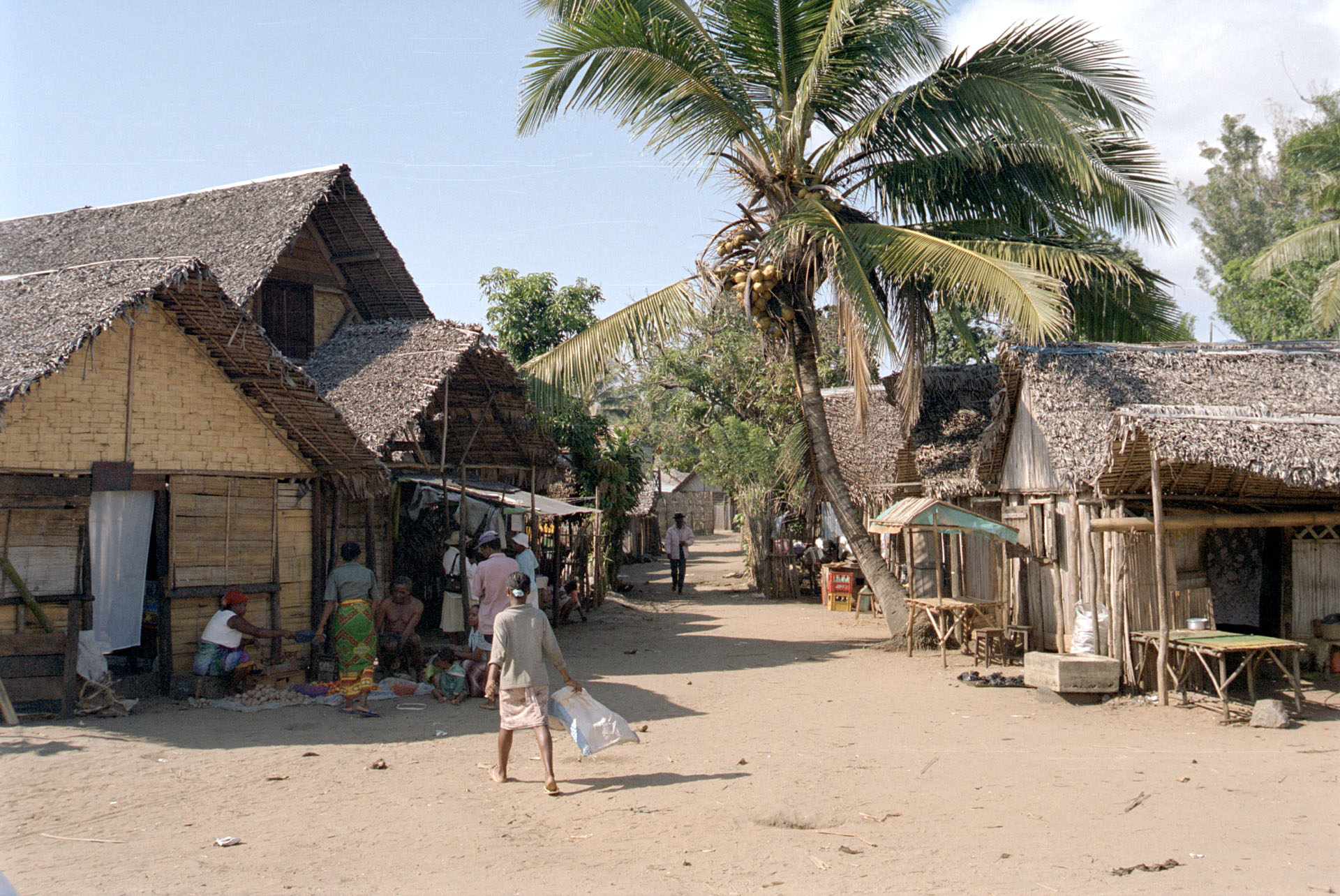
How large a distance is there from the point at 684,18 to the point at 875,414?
7951 mm

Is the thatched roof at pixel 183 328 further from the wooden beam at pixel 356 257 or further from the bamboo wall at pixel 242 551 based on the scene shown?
the wooden beam at pixel 356 257

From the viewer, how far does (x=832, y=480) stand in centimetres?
1292

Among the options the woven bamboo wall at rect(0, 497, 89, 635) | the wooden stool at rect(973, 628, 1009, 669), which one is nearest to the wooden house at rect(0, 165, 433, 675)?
the woven bamboo wall at rect(0, 497, 89, 635)

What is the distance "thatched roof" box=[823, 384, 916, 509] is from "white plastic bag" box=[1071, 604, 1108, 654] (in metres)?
5.34

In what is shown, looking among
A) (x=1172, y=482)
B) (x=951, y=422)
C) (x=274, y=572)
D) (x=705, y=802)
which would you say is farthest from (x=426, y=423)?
(x=1172, y=482)

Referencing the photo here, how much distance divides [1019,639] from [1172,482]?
291 cm

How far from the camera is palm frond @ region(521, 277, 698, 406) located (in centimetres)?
1246

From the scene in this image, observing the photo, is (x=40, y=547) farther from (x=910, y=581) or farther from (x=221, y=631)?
(x=910, y=581)

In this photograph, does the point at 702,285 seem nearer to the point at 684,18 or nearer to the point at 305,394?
the point at 684,18

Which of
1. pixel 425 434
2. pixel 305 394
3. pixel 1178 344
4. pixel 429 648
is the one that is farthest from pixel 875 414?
pixel 305 394

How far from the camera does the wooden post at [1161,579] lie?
350 inches

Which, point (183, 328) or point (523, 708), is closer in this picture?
point (523, 708)

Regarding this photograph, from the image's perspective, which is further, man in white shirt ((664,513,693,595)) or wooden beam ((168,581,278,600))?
man in white shirt ((664,513,693,595))

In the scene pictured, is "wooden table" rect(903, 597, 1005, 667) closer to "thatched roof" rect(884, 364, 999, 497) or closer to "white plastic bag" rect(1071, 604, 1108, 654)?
"white plastic bag" rect(1071, 604, 1108, 654)
